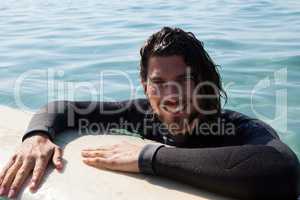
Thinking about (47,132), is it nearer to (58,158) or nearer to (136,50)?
(58,158)

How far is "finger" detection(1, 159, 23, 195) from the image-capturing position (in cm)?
206

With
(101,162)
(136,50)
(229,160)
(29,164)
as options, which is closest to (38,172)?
(29,164)

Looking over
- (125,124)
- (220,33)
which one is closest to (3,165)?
(125,124)

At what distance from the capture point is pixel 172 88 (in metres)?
2.33

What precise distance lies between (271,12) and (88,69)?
13.8ft

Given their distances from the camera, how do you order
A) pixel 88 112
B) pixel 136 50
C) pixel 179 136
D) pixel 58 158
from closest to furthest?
pixel 58 158
pixel 179 136
pixel 88 112
pixel 136 50

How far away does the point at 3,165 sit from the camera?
2236 millimetres

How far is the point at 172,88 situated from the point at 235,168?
56 cm

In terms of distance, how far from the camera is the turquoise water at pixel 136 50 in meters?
4.86

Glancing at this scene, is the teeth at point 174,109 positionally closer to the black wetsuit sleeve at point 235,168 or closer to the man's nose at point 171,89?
the man's nose at point 171,89

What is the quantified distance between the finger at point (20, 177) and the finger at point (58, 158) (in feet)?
0.34

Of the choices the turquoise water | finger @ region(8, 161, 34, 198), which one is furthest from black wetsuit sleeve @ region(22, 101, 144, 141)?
the turquoise water

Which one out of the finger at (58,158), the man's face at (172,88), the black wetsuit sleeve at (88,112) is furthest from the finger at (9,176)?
the man's face at (172,88)

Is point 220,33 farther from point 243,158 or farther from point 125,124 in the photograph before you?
point 243,158
